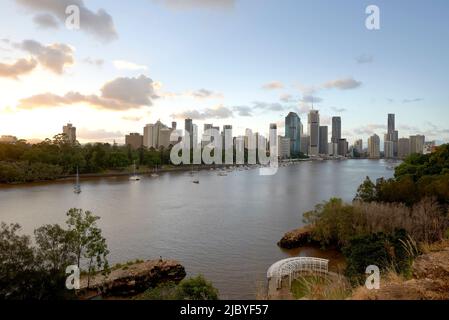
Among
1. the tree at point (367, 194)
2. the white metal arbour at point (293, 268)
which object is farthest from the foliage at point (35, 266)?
the tree at point (367, 194)

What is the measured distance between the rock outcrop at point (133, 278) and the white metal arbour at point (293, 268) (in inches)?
161

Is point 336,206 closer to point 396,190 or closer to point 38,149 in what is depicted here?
point 396,190

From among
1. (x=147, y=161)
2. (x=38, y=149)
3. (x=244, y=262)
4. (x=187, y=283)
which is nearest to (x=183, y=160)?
(x=147, y=161)

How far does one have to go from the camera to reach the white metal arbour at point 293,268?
1373 centimetres

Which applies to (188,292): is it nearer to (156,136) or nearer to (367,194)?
(367,194)

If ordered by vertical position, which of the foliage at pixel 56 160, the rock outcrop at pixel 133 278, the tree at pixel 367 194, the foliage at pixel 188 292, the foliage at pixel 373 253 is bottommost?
the rock outcrop at pixel 133 278

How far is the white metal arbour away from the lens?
1373cm

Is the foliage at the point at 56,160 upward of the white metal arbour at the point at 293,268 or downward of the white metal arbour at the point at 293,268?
upward

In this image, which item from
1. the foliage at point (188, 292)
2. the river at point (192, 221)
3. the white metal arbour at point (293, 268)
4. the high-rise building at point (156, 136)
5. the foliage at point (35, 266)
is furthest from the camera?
the high-rise building at point (156, 136)

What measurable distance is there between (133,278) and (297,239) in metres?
9.83

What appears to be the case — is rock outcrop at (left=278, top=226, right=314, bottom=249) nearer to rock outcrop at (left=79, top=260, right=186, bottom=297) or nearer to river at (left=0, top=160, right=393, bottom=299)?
river at (left=0, top=160, right=393, bottom=299)

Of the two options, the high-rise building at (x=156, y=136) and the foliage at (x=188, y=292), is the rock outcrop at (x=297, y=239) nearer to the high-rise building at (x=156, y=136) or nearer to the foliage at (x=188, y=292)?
the foliage at (x=188, y=292)

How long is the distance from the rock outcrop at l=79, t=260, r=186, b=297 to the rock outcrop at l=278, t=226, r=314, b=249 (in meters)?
6.76

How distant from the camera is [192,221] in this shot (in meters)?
27.2
